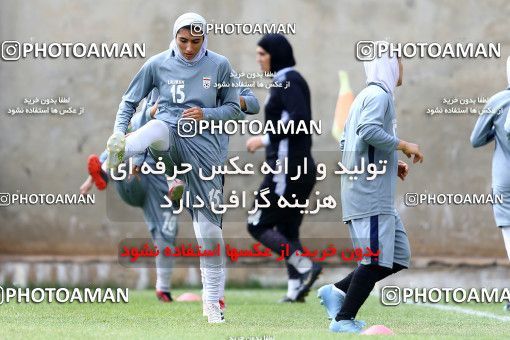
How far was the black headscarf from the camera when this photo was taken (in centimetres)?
1088

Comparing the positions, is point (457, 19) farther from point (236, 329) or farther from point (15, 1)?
point (236, 329)

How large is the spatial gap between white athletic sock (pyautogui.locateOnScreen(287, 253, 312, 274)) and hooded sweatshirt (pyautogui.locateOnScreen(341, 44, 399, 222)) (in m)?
3.07

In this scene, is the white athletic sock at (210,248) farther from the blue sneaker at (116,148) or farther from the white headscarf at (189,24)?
the white headscarf at (189,24)

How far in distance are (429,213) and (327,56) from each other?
1860 mm

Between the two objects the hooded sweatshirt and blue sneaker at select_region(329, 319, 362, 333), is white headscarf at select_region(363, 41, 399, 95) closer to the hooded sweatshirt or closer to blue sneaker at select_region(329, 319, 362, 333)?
the hooded sweatshirt

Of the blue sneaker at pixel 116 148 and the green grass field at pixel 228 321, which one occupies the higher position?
the blue sneaker at pixel 116 148

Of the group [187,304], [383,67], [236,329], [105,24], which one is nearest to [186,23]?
[383,67]

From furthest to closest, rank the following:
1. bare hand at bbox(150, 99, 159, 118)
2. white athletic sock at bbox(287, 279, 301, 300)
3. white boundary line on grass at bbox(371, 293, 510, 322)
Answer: white athletic sock at bbox(287, 279, 301, 300)
white boundary line on grass at bbox(371, 293, 510, 322)
bare hand at bbox(150, 99, 159, 118)

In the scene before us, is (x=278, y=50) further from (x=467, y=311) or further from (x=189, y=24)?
(x=189, y=24)

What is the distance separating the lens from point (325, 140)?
1325 cm

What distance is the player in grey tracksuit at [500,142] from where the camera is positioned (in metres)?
9.59

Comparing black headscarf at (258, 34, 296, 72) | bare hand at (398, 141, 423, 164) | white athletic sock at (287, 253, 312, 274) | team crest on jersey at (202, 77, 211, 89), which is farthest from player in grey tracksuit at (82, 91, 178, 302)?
bare hand at (398, 141, 423, 164)

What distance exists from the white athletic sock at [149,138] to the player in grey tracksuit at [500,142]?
2.72 meters

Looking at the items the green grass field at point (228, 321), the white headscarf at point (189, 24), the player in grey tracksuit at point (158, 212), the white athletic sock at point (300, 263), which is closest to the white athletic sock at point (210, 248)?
the green grass field at point (228, 321)
